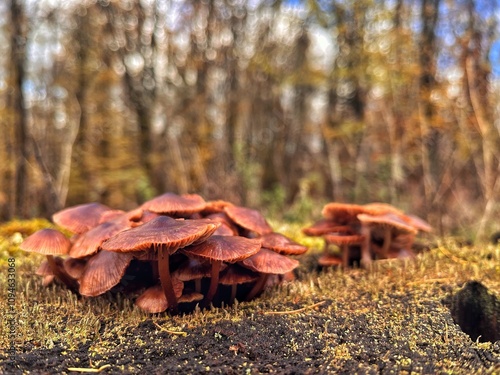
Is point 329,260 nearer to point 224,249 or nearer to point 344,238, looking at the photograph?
point 344,238

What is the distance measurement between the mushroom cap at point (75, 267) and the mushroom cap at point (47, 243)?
137 mm

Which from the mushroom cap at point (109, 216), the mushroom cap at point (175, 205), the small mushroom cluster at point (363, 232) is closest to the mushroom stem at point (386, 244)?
the small mushroom cluster at point (363, 232)

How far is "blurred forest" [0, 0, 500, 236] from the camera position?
643cm

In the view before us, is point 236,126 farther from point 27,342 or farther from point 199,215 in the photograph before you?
point 27,342

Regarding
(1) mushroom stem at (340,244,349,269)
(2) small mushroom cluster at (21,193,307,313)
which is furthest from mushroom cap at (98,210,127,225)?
(1) mushroom stem at (340,244,349,269)

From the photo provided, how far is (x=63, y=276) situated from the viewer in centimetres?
270

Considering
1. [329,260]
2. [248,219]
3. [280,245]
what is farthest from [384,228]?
[248,219]

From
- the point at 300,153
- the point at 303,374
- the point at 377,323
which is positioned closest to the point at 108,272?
the point at 303,374

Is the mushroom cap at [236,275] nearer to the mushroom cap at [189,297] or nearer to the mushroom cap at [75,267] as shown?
the mushroom cap at [189,297]

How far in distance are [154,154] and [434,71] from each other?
5.72 metres

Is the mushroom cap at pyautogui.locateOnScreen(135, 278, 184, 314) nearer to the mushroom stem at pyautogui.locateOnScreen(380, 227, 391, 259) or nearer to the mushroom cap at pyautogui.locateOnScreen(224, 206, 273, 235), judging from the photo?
the mushroom cap at pyautogui.locateOnScreen(224, 206, 273, 235)

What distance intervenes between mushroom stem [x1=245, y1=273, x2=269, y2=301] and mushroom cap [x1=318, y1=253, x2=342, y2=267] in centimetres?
87

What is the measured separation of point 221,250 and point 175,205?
1.88ft

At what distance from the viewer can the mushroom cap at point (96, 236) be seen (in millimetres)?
2377
